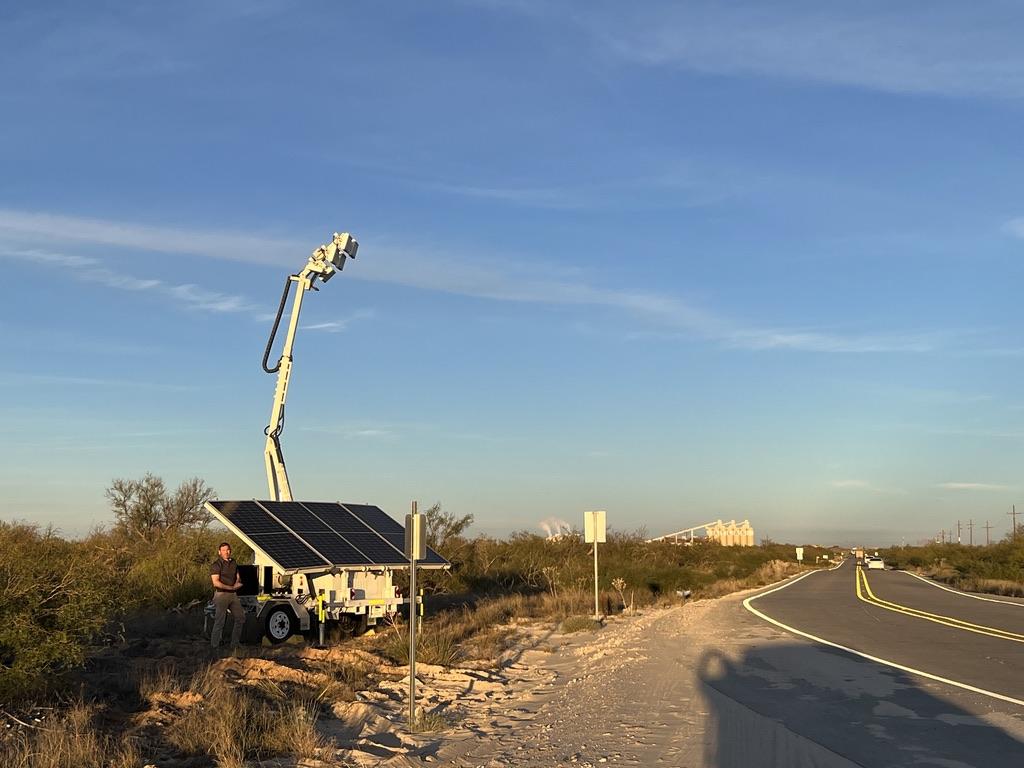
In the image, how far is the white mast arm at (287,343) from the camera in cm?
2044

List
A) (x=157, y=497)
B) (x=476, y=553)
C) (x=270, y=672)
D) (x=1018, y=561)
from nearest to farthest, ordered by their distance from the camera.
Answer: (x=270, y=672), (x=157, y=497), (x=476, y=553), (x=1018, y=561)

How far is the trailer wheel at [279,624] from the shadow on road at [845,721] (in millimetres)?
7538

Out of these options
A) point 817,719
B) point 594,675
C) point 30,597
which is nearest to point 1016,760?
point 817,719

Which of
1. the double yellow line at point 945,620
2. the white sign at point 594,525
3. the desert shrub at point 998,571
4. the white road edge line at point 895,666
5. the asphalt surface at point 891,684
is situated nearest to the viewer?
the asphalt surface at point 891,684

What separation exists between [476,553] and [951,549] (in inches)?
2848

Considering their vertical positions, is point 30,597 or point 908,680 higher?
point 30,597

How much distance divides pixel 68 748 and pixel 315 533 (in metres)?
10.3

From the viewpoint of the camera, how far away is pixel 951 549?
317 feet

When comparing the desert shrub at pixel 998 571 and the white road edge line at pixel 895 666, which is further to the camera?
the desert shrub at pixel 998 571

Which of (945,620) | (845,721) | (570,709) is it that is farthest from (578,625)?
(845,721)

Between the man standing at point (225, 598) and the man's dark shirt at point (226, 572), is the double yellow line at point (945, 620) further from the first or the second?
the man's dark shirt at point (226, 572)

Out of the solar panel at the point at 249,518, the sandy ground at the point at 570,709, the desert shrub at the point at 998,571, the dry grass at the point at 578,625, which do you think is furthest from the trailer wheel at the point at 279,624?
the desert shrub at the point at 998,571

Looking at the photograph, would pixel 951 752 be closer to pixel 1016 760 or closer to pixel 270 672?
pixel 1016 760

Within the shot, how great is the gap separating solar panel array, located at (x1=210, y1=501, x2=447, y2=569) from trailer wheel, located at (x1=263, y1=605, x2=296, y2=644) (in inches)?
45.4
